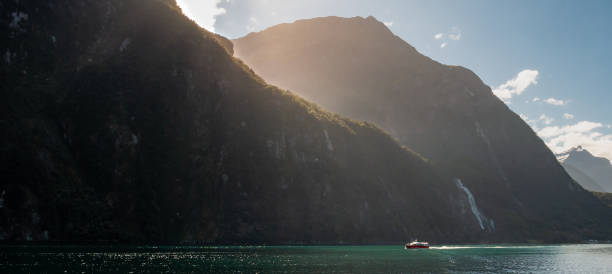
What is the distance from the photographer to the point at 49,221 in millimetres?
98188

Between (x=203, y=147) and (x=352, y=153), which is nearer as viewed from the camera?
(x=203, y=147)

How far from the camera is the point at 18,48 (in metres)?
122

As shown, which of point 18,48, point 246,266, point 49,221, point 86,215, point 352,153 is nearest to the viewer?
point 246,266

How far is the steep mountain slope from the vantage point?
105 m

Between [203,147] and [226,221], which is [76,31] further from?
[226,221]

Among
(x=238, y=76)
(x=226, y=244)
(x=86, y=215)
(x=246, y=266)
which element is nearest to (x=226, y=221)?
(x=226, y=244)

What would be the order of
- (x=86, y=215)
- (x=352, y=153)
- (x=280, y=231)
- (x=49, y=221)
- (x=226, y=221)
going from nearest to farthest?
(x=49, y=221) < (x=86, y=215) < (x=226, y=221) < (x=280, y=231) < (x=352, y=153)

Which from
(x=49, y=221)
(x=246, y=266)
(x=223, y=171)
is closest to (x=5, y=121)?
(x=49, y=221)

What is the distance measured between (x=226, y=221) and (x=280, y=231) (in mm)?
18289

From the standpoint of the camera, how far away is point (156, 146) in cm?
13312

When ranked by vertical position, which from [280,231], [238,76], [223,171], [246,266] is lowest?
[246,266]

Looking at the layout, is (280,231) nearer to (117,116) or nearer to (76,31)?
(117,116)

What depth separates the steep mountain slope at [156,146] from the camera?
105 m

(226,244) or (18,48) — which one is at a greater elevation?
(18,48)
